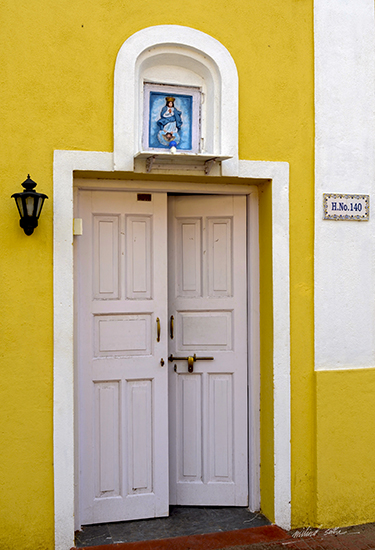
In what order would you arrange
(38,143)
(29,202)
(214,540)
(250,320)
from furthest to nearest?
(250,320) → (214,540) → (38,143) → (29,202)

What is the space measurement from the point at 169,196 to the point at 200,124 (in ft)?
1.95

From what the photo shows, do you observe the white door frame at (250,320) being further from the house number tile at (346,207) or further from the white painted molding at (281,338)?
the house number tile at (346,207)

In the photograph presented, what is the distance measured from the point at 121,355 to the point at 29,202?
1297 millimetres

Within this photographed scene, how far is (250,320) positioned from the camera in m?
4.24

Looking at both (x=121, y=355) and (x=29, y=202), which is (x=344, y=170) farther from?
(x=29, y=202)

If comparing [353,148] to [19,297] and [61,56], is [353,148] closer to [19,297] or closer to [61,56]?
[61,56]

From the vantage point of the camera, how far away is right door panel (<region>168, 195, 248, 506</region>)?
4277 mm

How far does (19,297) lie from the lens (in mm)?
3545

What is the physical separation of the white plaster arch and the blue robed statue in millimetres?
165

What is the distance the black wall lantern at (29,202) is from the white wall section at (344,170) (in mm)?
1949

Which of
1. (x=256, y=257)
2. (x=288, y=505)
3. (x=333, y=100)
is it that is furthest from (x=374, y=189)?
(x=288, y=505)

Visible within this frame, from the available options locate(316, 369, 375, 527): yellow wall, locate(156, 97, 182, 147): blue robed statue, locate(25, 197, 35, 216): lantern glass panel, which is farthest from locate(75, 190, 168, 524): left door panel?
locate(316, 369, 375, 527): yellow wall

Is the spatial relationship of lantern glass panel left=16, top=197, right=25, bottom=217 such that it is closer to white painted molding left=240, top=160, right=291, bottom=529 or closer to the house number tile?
white painted molding left=240, top=160, right=291, bottom=529

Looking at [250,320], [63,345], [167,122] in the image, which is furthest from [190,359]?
[167,122]
